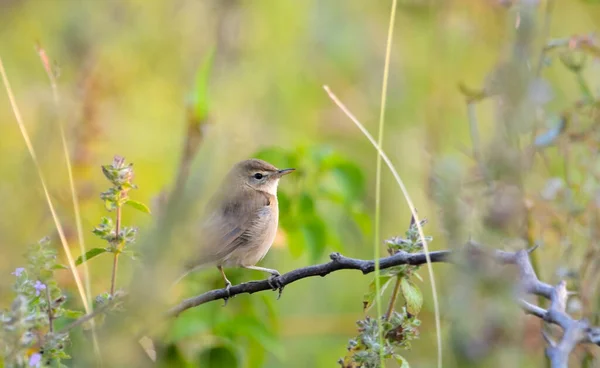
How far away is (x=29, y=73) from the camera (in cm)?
589

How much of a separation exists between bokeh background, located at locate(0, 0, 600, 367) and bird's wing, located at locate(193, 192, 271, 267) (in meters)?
A: 0.15

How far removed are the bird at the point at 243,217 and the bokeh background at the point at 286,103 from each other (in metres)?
0.10

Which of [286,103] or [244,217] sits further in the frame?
[286,103]

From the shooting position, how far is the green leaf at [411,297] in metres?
1.74

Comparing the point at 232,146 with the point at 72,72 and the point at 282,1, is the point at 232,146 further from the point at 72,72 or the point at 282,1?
the point at 282,1

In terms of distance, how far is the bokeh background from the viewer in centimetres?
370

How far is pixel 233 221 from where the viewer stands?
146 inches

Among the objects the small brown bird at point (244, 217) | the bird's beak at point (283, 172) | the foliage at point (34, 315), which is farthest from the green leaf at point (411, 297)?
the bird's beak at point (283, 172)

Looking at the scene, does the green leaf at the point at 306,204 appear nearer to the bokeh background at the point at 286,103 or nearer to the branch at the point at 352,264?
the bokeh background at the point at 286,103

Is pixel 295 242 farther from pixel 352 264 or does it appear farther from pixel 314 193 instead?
pixel 352 264

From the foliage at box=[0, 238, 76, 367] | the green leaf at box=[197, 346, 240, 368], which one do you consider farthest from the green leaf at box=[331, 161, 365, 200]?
the foliage at box=[0, 238, 76, 367]

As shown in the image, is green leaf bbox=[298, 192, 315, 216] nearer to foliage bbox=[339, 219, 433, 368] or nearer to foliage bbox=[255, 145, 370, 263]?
foliage bbox=[255, 145, 370, 263]

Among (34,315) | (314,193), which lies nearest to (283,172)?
(314,193)

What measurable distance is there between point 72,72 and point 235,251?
8.81 ft
